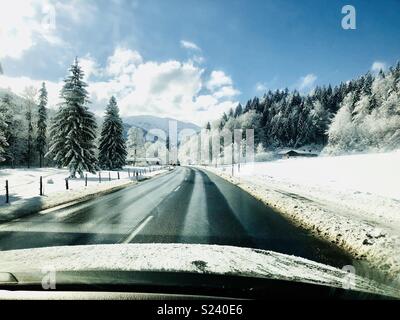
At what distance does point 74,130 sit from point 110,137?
87.9ft

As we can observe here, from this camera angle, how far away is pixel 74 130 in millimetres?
36156

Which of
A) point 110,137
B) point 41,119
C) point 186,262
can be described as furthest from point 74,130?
point 41,119

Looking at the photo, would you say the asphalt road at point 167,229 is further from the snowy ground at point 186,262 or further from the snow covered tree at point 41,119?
the snow covered tree at point 41,119

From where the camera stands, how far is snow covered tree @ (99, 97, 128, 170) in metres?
62.8

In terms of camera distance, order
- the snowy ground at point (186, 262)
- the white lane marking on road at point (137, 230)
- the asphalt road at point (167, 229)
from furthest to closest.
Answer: the white lane marking on road at point (137, 230)
the asphalt road at point (167, 229)
the snowy ground at point (186, 262)

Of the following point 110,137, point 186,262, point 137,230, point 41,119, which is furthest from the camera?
Answer: point 41,119

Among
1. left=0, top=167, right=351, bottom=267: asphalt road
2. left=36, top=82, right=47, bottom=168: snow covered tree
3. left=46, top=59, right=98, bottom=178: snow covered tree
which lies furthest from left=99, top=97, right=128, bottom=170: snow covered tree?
left=0, top=167, right=351, bottom=267: asphalt road

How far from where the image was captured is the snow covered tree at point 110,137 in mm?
62806

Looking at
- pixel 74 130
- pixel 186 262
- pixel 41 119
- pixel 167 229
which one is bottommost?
pixel 167 229

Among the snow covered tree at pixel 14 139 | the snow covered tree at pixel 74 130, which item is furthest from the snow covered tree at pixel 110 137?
the snow covered tree at pixel 74 130

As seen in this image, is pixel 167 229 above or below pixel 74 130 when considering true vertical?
below

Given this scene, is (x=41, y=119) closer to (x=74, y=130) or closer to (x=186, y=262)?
(x=74, y=130)

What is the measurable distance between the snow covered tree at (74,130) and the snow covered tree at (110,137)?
2479 centimetres

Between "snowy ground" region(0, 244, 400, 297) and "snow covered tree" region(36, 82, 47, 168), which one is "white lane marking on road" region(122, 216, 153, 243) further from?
"snow covered tree" region(36, 82, 47, 168)
